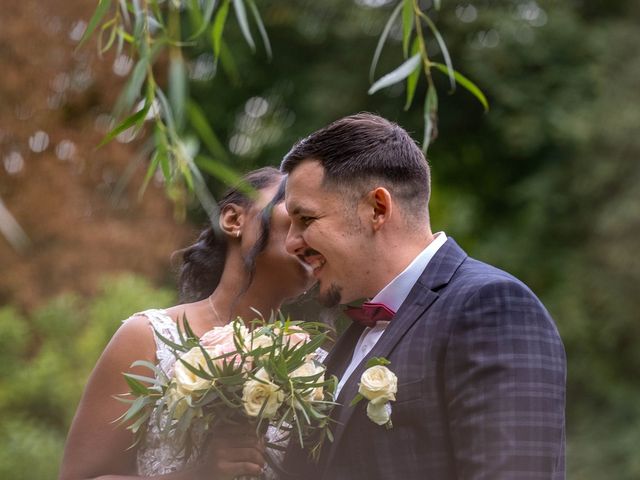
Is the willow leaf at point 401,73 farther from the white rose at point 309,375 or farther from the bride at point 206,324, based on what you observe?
the white rose at point 309,375

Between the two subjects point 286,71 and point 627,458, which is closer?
point 627,458

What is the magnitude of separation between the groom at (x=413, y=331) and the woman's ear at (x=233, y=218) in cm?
34

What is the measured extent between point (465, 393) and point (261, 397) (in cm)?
50

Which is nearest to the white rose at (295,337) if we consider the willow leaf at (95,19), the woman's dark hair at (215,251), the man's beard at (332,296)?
the man's beard at (332,296)

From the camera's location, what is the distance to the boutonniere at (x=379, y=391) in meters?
2.42

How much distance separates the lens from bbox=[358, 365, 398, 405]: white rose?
2.42 metres

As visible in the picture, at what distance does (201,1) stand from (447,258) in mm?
875

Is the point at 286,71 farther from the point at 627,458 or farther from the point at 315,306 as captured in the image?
the point at 315,306

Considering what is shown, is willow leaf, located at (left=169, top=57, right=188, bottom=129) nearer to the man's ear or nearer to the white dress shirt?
the man's ear

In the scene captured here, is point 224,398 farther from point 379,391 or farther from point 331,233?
point 331,233

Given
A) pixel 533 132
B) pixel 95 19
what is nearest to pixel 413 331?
pixel 95 19

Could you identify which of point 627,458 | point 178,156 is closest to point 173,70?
point 178,156

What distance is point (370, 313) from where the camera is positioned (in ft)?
8.87

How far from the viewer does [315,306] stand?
3471 mm
